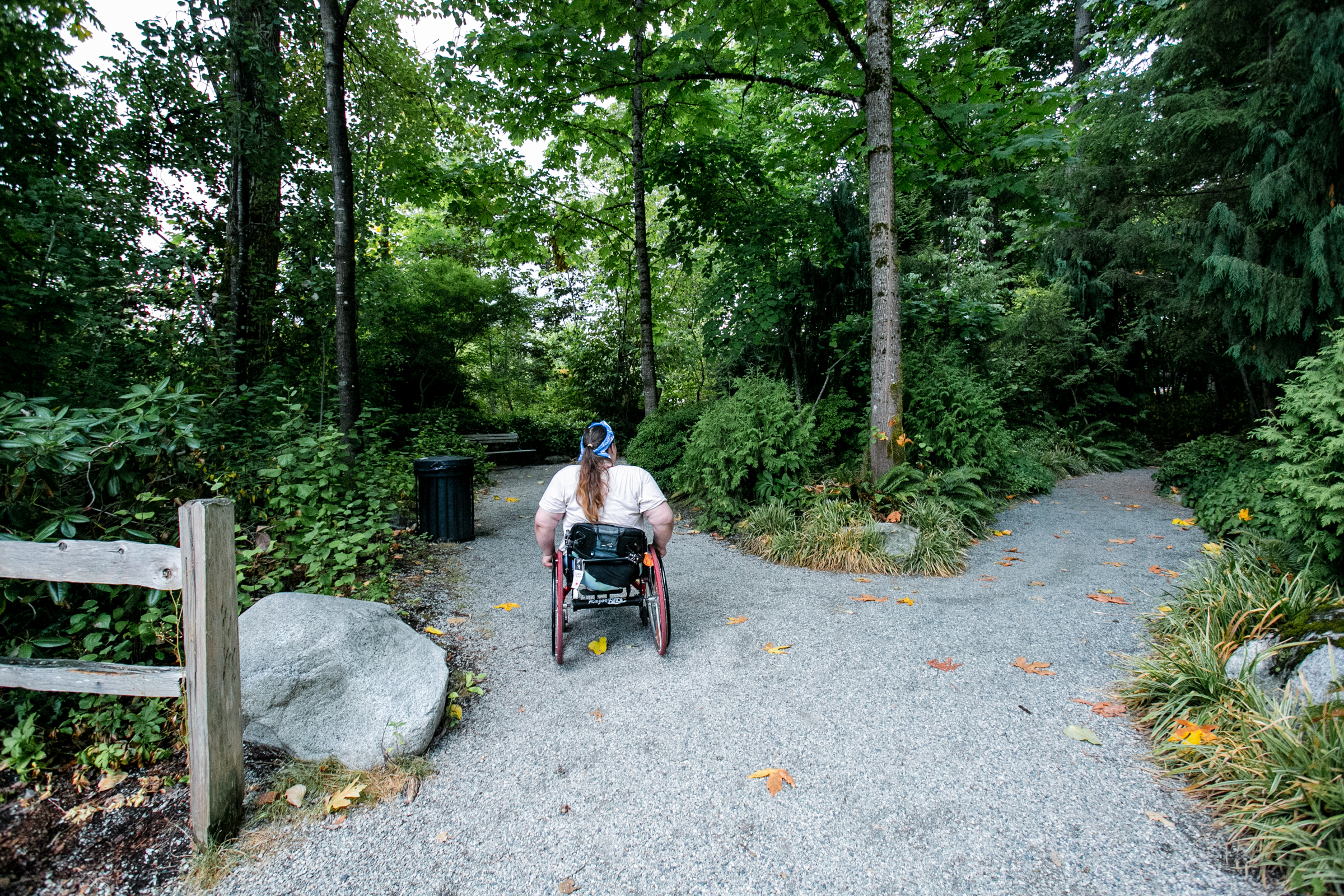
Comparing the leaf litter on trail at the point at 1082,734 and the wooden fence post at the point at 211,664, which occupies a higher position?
the wooden fence post at the point at 211,664

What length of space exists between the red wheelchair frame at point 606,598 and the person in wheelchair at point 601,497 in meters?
0.12

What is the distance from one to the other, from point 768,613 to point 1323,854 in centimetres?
283

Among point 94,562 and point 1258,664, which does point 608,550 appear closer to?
point 94,562

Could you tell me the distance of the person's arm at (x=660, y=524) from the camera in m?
3.61

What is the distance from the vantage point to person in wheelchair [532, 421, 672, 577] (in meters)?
3.54

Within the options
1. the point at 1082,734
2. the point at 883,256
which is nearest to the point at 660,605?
the point at 1082,734

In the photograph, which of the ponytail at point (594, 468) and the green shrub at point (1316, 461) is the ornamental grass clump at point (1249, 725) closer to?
the green shrub at point (1316, 461)

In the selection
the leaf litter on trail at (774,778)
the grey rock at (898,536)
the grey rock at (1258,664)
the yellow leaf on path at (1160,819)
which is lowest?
the yellow leaf on path at (1160,819)

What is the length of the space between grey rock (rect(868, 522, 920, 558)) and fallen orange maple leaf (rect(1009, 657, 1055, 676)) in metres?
1.78

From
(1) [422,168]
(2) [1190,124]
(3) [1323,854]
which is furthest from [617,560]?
(2) [1190,124]

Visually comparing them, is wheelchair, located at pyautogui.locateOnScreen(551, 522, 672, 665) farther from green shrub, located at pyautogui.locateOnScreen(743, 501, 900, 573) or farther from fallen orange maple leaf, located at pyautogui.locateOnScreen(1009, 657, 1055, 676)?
green shrub, located at pyautogui.locateOnScreen(743, 501, 900, 573)

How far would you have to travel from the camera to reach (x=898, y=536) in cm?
540

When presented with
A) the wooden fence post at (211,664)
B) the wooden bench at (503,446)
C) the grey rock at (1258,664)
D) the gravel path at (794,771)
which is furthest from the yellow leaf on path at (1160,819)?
the wooden bench at (503,446)

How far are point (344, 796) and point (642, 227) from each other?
825cm
